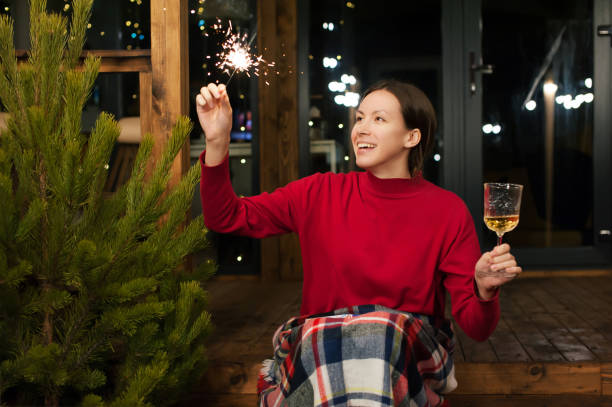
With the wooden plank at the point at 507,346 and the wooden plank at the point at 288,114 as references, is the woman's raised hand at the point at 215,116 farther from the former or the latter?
the wooden plank at the point at 288,114

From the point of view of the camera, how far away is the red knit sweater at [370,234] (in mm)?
1476

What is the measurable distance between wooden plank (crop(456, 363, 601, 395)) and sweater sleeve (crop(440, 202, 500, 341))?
52 centimetres

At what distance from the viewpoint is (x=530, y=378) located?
1884 mm

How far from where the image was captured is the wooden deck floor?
188cm

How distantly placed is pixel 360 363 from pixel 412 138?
0.64 metres

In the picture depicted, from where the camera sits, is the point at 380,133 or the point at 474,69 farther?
the point at 474,69

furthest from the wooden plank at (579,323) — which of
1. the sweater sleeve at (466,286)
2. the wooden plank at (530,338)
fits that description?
the sweater sleeve at (466,286)

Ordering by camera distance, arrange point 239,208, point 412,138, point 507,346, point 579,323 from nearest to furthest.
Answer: point 239,208 → point 412,138 → point 507,346 → point 579,323

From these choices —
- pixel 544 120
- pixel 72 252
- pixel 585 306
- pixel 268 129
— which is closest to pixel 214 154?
pixel 72 252

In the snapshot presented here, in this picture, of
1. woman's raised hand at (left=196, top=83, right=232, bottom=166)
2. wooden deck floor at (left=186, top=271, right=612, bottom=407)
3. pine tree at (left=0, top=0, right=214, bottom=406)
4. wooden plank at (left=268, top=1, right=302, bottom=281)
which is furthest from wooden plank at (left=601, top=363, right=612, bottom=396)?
wooden plank at (left=268, top=1, right=302, bottom=281)

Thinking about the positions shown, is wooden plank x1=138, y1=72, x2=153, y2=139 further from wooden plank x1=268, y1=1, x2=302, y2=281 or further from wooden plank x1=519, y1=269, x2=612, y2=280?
wooden plank x1=519, y1=269, x2=612, y2=280

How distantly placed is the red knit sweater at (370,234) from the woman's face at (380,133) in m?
0.07

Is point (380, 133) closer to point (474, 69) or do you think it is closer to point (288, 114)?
point (288, 114)

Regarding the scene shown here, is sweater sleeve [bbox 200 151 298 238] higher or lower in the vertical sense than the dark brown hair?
lower
